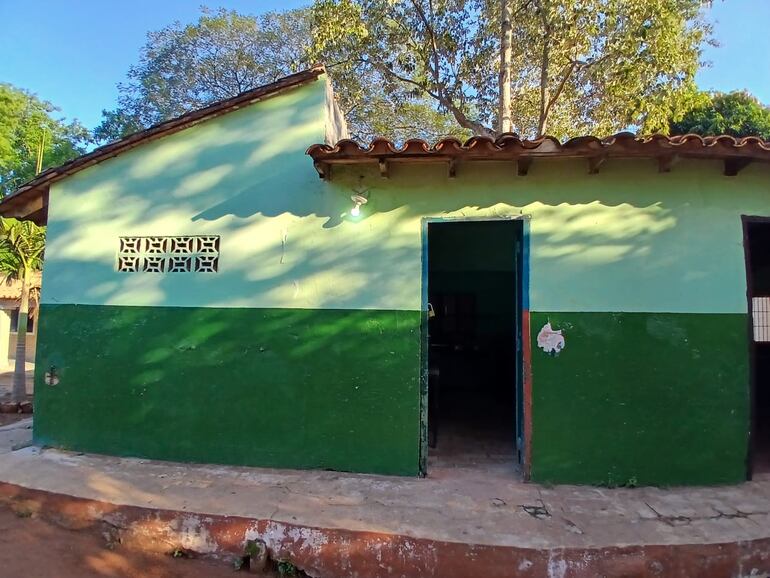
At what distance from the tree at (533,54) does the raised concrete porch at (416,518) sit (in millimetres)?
7395

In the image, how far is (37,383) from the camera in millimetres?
5266

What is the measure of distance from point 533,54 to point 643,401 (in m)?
8.62

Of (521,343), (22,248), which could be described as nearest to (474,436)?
(521,343)

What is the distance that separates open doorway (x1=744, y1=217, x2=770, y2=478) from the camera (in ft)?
14.8

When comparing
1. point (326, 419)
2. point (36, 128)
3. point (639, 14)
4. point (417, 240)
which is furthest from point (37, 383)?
point (36, 128)

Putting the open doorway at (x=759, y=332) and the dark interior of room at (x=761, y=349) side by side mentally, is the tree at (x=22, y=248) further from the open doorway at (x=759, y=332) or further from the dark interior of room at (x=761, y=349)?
the dark interior of room at (x=761, y=349)

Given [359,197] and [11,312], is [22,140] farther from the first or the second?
[359,197]

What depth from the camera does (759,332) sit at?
533cm

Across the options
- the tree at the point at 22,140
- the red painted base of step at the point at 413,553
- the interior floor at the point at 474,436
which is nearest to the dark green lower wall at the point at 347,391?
the interior floor at the point at 474,436

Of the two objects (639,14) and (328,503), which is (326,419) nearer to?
(328,503)

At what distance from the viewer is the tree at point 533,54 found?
29.4 feet

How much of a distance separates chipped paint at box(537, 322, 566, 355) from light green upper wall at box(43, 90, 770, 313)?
0.20 metres

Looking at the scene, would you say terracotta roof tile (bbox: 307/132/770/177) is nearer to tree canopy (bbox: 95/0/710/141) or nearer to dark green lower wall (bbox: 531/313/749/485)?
dark green lower wall (bbox: 531/313/749/485)

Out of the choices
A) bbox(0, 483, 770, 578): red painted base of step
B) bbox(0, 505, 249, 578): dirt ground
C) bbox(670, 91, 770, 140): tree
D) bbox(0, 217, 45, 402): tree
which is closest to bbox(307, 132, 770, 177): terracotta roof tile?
bbox(0, 483, 770, 578): red painted base of step
